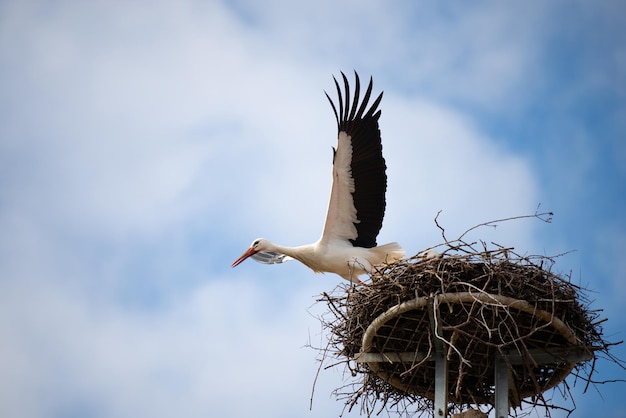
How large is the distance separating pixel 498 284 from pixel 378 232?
3474mm

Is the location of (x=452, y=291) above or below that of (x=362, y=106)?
below

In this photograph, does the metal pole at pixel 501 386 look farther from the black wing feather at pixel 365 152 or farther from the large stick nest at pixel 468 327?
the black wing feather at pixel 365 152

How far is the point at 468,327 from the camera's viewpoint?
23.4ft

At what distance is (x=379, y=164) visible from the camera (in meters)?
10.3

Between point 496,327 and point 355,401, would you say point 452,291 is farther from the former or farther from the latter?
point 355,401

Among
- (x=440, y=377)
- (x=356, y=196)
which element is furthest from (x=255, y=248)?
(x=440, y=377)

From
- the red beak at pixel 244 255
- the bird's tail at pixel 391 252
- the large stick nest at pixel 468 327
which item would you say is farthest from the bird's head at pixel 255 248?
the large stick nest at pixel 468 327

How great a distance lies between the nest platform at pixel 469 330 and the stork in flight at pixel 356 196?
249cm

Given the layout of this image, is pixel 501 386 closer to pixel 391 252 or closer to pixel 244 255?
pixel 391 252

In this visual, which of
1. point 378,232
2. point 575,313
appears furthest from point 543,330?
point 378,232

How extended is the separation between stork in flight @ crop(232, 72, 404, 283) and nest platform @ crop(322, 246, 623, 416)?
8.16 ft

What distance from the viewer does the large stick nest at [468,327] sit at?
7.00m

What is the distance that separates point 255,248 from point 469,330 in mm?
4691

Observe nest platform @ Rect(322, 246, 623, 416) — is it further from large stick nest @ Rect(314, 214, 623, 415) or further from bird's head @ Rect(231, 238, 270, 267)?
bird's head @ Rect(231, 238, 270, 267)
